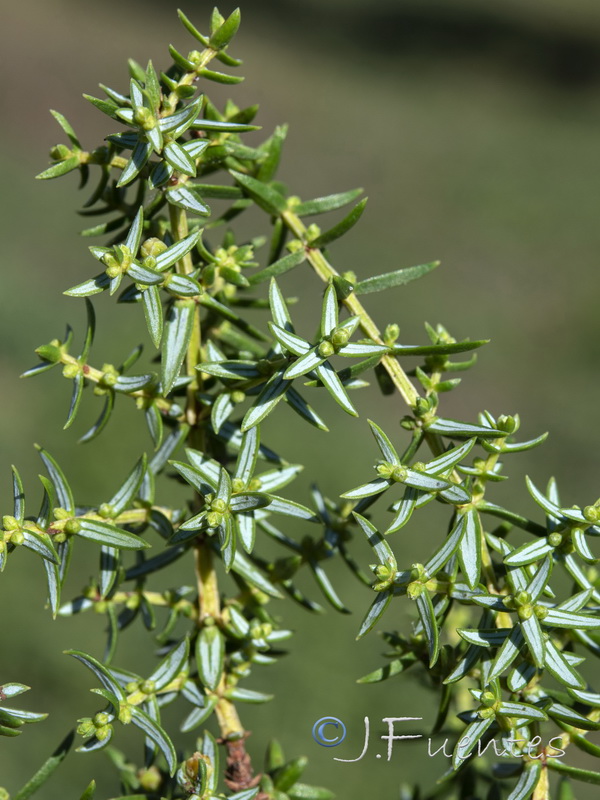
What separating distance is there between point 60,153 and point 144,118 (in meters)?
0.20

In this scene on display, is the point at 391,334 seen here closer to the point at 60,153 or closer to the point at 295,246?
the point at 295,246

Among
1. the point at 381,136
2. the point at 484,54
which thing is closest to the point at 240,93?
the point at 381,136

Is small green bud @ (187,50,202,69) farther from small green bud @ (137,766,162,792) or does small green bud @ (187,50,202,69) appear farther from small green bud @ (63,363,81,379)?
small green bud @ (137,766,162,792)

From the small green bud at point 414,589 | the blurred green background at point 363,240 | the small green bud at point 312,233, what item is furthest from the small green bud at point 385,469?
the blurred green background at point 363,240

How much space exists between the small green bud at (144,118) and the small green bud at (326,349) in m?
0.27

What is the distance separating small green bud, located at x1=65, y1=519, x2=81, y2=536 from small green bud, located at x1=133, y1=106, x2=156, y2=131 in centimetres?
40

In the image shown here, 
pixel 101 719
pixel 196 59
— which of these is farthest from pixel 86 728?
pixel 196 59

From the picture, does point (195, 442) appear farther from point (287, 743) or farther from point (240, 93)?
point (240, 93)

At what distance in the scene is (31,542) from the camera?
80 cm

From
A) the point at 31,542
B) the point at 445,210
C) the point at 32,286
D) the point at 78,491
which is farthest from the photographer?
the point at 445,210

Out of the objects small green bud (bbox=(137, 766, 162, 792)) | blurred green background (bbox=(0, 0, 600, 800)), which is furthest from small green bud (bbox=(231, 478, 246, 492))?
blurred green background (bbox=(0, 0, 600, 800))

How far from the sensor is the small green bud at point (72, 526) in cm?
84

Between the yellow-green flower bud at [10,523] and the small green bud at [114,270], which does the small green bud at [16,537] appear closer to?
the yellow-green flower bud at [10,523]

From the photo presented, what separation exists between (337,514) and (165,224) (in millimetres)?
416
